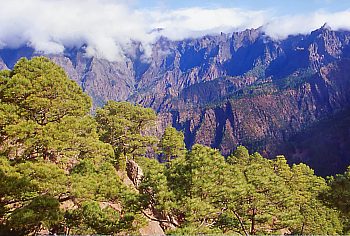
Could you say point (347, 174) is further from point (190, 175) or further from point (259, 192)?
point (190, 175)

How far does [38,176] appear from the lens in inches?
665

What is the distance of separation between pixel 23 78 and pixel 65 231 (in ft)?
31.6

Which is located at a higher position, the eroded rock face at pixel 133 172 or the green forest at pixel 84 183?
the eroded rock face at pixel 133 172

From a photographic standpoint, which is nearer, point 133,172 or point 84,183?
point 84,183

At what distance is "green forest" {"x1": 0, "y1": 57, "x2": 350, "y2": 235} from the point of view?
1712 cm

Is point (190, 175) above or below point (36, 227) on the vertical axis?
above

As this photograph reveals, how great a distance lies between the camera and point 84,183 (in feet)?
61.3

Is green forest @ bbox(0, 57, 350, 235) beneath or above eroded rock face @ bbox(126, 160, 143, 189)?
beneath

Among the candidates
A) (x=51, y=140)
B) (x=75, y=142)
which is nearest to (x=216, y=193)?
(x=75, y=142)

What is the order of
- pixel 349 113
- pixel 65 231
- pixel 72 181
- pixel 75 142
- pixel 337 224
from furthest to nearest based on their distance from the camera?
pixel 349 113, pixel 337 224, pixel 65 231, pixel 75 142, pixel 72 181

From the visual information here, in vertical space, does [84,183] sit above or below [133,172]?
below

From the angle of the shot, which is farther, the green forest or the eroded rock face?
the eroded rock face

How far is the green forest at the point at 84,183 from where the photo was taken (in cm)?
1712

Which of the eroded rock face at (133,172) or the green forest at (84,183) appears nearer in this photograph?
the green forest at (84,183)
